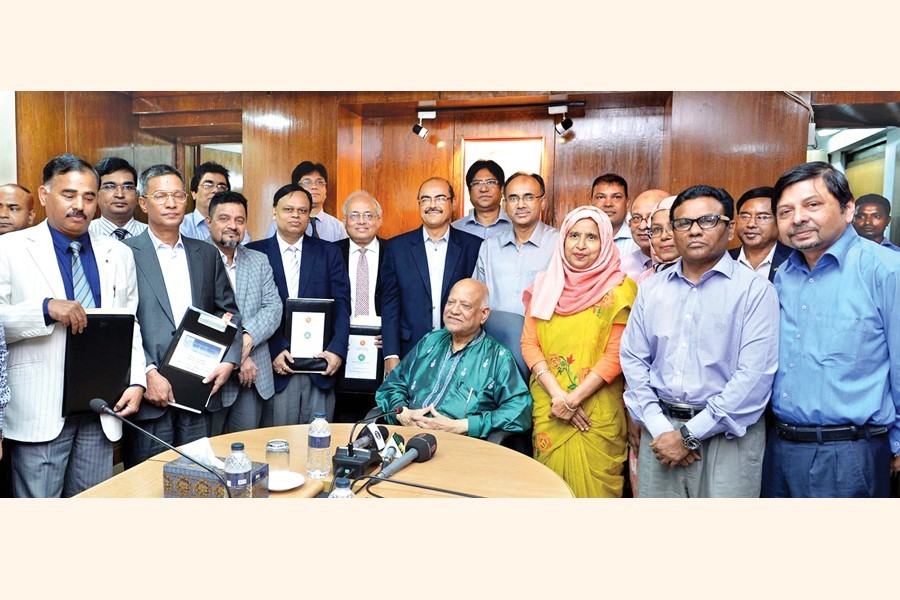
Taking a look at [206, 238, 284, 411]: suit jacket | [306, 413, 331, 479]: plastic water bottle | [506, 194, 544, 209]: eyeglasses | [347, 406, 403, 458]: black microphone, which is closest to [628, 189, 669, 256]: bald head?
[506, 194, 544, 209]: eyeglasses

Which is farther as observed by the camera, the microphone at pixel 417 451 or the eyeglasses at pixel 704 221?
the eyeglasses at pixel 704 221

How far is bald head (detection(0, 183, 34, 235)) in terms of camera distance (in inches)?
141

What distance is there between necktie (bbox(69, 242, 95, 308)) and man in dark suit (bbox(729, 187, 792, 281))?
318cm

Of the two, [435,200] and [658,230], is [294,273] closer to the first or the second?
[435,200]

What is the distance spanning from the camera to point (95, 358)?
8.59 feet

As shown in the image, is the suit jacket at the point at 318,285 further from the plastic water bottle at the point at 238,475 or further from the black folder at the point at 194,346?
the plastic water bottle at the point at 238,475

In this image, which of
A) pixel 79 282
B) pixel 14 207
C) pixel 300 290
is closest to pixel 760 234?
pixel 300 290

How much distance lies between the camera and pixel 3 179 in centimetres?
369

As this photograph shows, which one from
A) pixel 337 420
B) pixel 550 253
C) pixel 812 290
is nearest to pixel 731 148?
pixel 550 253

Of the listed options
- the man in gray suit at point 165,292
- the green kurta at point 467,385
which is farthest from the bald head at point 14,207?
the green kurta at point 467,385

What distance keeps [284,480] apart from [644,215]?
254 centimetres

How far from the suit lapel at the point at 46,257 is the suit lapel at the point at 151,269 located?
359 millimetres

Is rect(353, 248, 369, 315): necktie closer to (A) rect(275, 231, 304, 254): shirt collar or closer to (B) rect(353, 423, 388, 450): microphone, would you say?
(A) rect(275, 231, 304, 254): shirt collar

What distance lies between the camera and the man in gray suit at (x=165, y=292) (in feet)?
9.52
